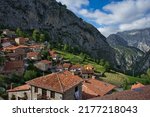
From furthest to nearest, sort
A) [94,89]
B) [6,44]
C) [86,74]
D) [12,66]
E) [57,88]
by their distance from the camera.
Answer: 1. [6,44]
2. [86,74]
3. [12,66]
4. [94,89]
5. [57,88]

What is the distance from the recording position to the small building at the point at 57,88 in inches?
1108

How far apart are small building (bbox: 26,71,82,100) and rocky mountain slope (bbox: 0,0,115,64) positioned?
97.9 meters

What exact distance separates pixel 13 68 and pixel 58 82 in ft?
96.7

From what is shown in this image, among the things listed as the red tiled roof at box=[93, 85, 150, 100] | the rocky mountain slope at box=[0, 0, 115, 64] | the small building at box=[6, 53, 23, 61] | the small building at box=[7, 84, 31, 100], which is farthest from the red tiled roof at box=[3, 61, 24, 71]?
the rocky mountain slope at box=[0, 0, 115, 64]

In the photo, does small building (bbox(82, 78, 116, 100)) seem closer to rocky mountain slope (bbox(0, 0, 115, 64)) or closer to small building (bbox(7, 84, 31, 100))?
small building (bbox(7, 84, 31, 100))

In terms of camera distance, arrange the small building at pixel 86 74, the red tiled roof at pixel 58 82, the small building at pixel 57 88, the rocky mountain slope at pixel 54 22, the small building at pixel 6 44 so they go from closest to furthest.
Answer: the small building at pixel 57 88, the red tiled roof at pixel 58 82, the small building at pixel 86 74, the small building at pixel 6 44, the rocky mountain slope at pixel 54 22

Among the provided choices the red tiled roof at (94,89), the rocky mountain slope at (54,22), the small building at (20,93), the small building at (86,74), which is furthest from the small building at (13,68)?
the rocky mountain slope at (54,22)

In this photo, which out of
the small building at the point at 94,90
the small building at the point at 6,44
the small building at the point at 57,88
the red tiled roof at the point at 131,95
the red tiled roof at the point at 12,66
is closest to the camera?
the red tiled roof at the point at 131,95

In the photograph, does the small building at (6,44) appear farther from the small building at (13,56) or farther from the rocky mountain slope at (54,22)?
the rocky mountain slope at (54,22)

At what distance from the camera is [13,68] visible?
56.3 m

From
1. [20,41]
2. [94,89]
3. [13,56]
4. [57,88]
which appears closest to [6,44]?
[20,41]

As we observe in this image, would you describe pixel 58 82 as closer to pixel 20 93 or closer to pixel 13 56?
pixel 20 93

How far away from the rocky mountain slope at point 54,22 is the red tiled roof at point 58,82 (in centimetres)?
9794

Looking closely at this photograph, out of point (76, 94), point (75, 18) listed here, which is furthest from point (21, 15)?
point (76, 94)
